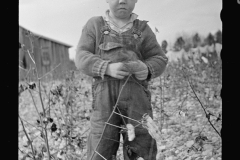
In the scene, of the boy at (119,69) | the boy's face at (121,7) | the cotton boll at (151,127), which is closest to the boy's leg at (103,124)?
the boy at (119,69)

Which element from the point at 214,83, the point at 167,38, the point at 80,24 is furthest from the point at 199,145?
the point at 80,24

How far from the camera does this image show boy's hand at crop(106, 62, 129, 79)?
1.03 metres

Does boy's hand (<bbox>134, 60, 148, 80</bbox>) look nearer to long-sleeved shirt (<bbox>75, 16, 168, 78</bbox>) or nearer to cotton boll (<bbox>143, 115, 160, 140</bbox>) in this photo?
long-sleeved shirt (<bbox>75, 16, 168, 78</bbox>)

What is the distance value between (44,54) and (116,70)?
385mm

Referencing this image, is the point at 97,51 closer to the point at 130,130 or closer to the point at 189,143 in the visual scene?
the point at 130,130

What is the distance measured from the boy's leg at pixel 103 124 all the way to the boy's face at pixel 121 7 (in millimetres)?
233

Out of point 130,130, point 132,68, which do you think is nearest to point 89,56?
point 132,68

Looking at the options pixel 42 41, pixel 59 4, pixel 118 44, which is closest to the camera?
pixel 118 44

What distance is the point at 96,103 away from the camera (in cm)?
108

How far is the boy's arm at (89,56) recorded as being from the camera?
104cm

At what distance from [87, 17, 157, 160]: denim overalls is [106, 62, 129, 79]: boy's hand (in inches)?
0.6

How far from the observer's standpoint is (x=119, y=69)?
1.03 metres
